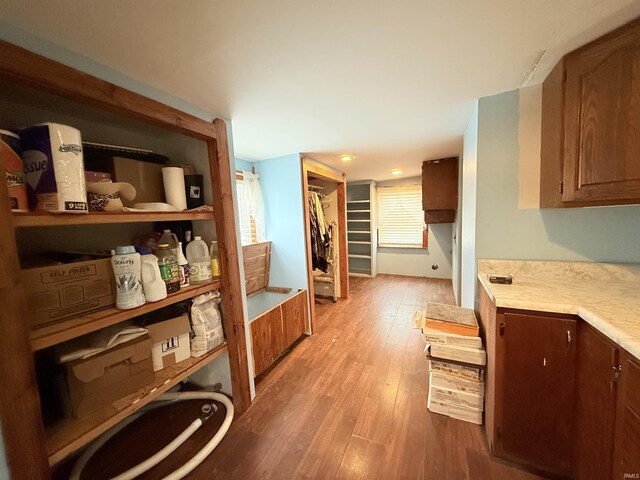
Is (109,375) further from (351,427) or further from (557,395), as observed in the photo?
(557,395)

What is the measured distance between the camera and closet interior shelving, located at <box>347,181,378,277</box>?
4.62 meters

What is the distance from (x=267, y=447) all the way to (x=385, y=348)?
4.37ft

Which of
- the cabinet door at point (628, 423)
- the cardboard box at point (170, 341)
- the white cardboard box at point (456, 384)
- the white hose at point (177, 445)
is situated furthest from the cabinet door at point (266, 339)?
the cabinet door at point (628, 423)

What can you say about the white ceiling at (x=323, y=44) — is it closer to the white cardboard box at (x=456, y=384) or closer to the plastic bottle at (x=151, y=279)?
the plastic bottle at (x=151, y=279)

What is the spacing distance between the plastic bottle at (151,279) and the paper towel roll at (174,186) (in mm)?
318

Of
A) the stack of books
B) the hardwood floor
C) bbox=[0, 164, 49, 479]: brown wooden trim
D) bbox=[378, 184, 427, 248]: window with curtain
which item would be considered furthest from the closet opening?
bbox=[0, 164, 49, 479]: brown wooden trim

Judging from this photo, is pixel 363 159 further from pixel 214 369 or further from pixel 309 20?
pixel 214 369

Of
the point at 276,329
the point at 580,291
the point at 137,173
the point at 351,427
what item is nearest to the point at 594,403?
the point at 580,291

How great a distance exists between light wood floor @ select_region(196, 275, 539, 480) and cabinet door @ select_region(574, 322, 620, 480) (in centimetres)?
31

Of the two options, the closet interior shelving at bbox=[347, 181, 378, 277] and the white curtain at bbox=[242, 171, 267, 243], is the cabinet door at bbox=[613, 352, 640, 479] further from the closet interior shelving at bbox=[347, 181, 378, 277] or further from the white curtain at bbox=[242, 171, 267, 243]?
the closet interior shelving at bbox=[347, 181, 378, 277]

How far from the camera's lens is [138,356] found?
3.63 ft

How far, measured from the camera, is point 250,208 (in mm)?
2658

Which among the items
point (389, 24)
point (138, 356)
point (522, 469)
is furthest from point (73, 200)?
point (522, 469)

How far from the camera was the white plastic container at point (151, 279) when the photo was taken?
111cm
